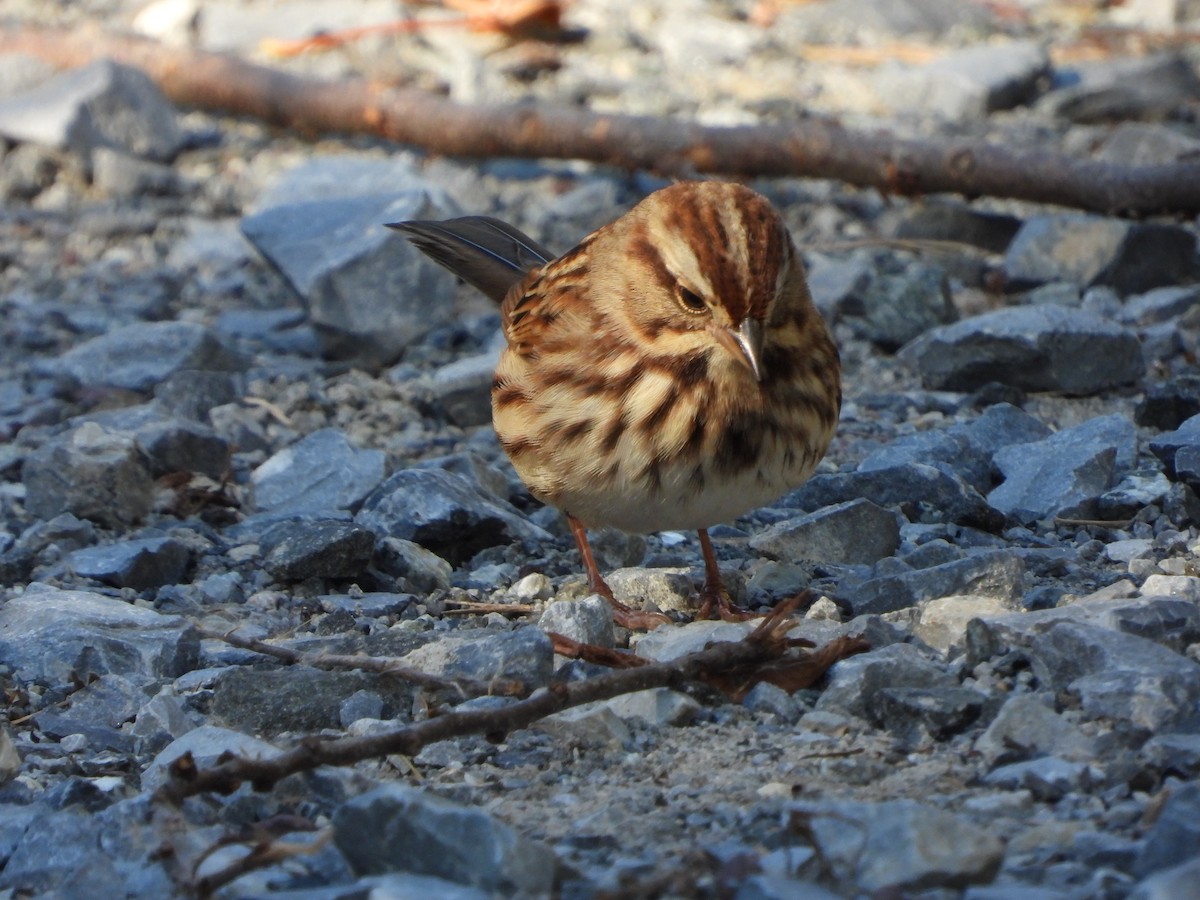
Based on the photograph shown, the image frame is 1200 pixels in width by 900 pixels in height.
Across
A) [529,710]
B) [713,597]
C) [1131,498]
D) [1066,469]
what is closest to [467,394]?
[713,597]

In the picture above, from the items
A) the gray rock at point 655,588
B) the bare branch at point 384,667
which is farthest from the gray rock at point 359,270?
the bare branch at point 384,667

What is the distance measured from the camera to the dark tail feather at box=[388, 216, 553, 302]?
6.15m

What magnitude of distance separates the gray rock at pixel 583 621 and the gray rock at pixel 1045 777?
1216mm

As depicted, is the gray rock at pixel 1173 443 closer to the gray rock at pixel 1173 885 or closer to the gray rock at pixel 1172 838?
the gray rock at pixel 1172 838

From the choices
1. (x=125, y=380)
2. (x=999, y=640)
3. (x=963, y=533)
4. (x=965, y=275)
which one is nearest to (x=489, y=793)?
(x=999, y=640)

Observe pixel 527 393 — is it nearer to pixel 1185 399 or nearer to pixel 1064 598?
pixel 1064 598

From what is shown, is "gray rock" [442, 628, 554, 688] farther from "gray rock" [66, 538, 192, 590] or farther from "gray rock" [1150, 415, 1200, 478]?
"gray rock" [1150, 415, 1200, 478]

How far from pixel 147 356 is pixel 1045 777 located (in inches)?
194

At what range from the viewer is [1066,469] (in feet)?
18.1

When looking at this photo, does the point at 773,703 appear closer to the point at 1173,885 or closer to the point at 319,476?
the point at 1173,885

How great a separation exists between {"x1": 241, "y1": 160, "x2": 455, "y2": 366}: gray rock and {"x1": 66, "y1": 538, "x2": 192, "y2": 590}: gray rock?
88.8 inches

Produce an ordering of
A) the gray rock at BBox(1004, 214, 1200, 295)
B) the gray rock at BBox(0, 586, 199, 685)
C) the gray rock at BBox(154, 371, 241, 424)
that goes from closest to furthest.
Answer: the gray rock at BBox(0, 586, 199, 685), the gray rock at BBox(154, 371, 241, 424), the gray rock at BBox(1004, 214, 1200, 295)

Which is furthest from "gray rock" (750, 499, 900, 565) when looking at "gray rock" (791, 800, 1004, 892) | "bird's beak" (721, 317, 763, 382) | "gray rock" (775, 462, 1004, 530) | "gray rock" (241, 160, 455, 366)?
"gray rock" (241, 160, 455, 366)

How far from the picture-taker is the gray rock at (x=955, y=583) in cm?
455
